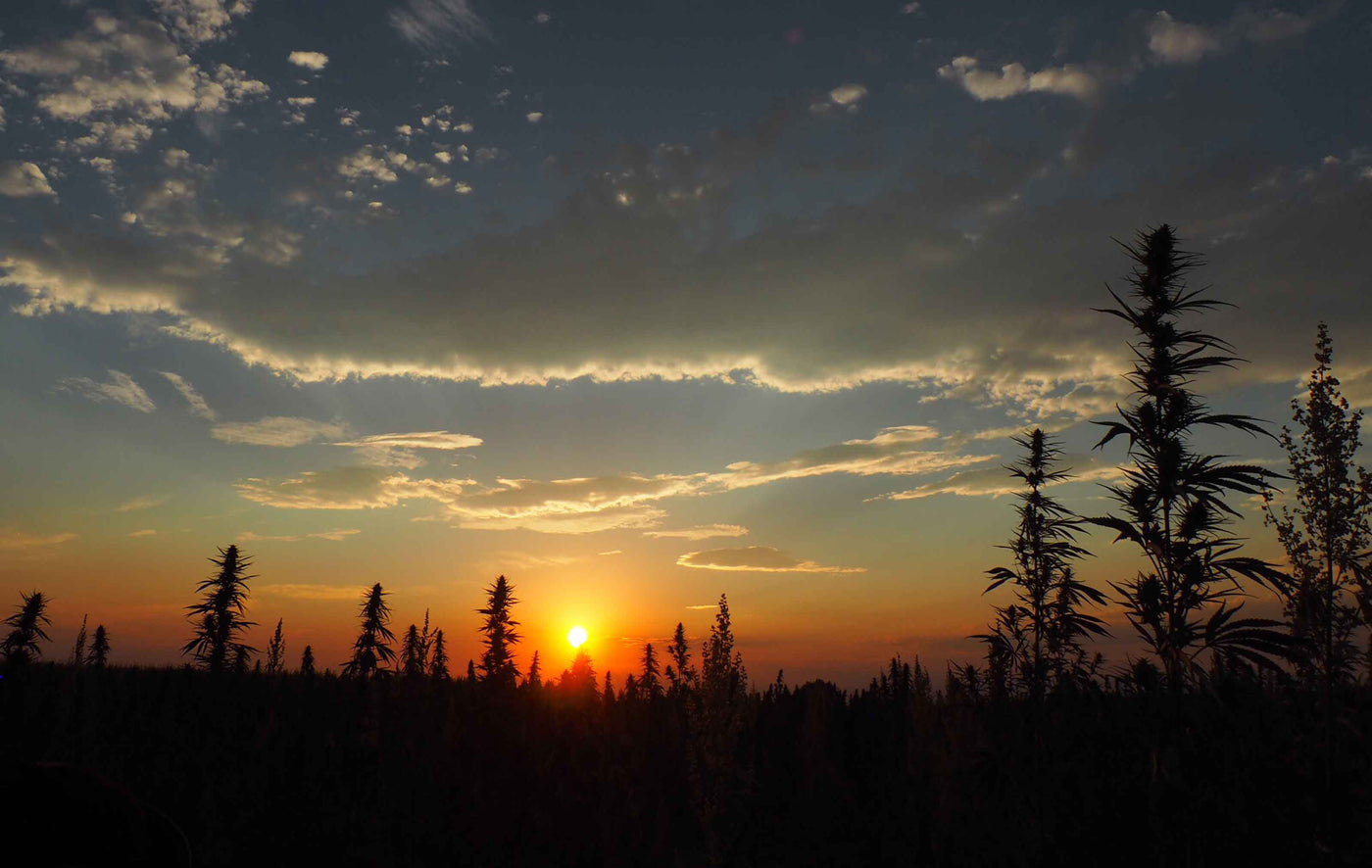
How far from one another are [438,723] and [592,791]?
1150 centimetres

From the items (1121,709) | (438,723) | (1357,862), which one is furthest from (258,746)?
(1357,862)

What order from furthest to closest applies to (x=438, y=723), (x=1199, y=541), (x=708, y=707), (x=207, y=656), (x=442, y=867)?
1. (x=207, y=656)
2. (x=438, y=723)
3. (x=442, y=867)
4. (x=708, y=707)
5. (x=1199, y=541)

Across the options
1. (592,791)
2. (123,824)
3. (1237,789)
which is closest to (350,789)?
(592,791)

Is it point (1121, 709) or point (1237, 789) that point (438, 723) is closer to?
point (1121, 709)

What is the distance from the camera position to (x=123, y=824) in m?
1.50

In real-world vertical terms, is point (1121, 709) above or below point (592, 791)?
above

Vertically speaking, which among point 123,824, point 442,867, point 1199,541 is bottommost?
point 442,867

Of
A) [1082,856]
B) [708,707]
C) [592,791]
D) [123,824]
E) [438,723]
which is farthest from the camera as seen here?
[438,723]

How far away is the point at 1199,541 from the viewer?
10.3 metres

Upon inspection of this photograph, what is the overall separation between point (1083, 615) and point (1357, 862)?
9193mm

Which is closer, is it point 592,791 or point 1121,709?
point 1121,709

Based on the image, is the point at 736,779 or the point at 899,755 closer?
the point at 736,779

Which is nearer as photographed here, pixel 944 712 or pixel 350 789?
pixel 944 712

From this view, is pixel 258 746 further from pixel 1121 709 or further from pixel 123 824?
pixel 123 824
